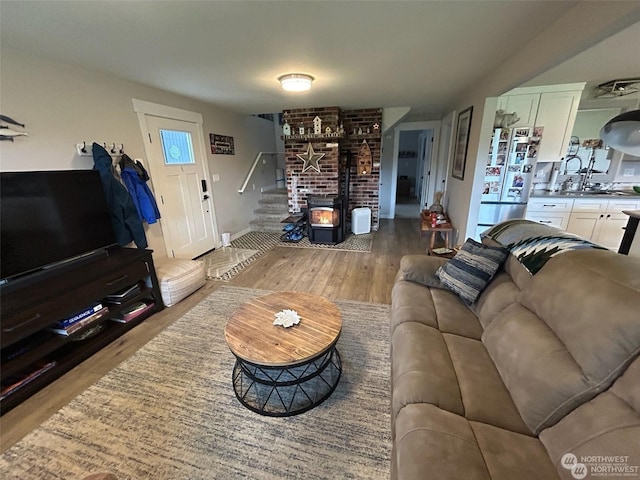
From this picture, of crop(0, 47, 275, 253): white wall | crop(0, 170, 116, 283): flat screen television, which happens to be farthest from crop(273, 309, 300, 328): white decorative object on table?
crop(0, 47, 275, 253): white wall

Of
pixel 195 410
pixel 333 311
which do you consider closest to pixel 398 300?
pixel 333 311

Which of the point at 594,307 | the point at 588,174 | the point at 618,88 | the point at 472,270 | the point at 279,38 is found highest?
the point at 279,38

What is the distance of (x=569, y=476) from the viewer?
0.79 meters

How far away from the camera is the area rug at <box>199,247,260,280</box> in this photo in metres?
3.44

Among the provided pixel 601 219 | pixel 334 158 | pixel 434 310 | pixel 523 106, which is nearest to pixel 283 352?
pixel 434 310

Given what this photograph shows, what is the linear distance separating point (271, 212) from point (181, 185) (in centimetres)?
211

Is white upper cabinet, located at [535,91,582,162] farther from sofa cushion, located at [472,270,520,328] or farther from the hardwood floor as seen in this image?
sofa cushion, located at [472,270,520,328]

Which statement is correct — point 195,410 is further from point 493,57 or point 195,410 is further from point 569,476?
point 493,57

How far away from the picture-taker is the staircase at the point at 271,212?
5.39 metres

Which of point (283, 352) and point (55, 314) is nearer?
point (283, 352)

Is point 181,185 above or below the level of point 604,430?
above

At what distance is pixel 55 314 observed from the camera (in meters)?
1.77

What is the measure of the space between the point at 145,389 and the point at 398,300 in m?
1.80

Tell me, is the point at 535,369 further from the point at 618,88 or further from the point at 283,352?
the point at 618,88
